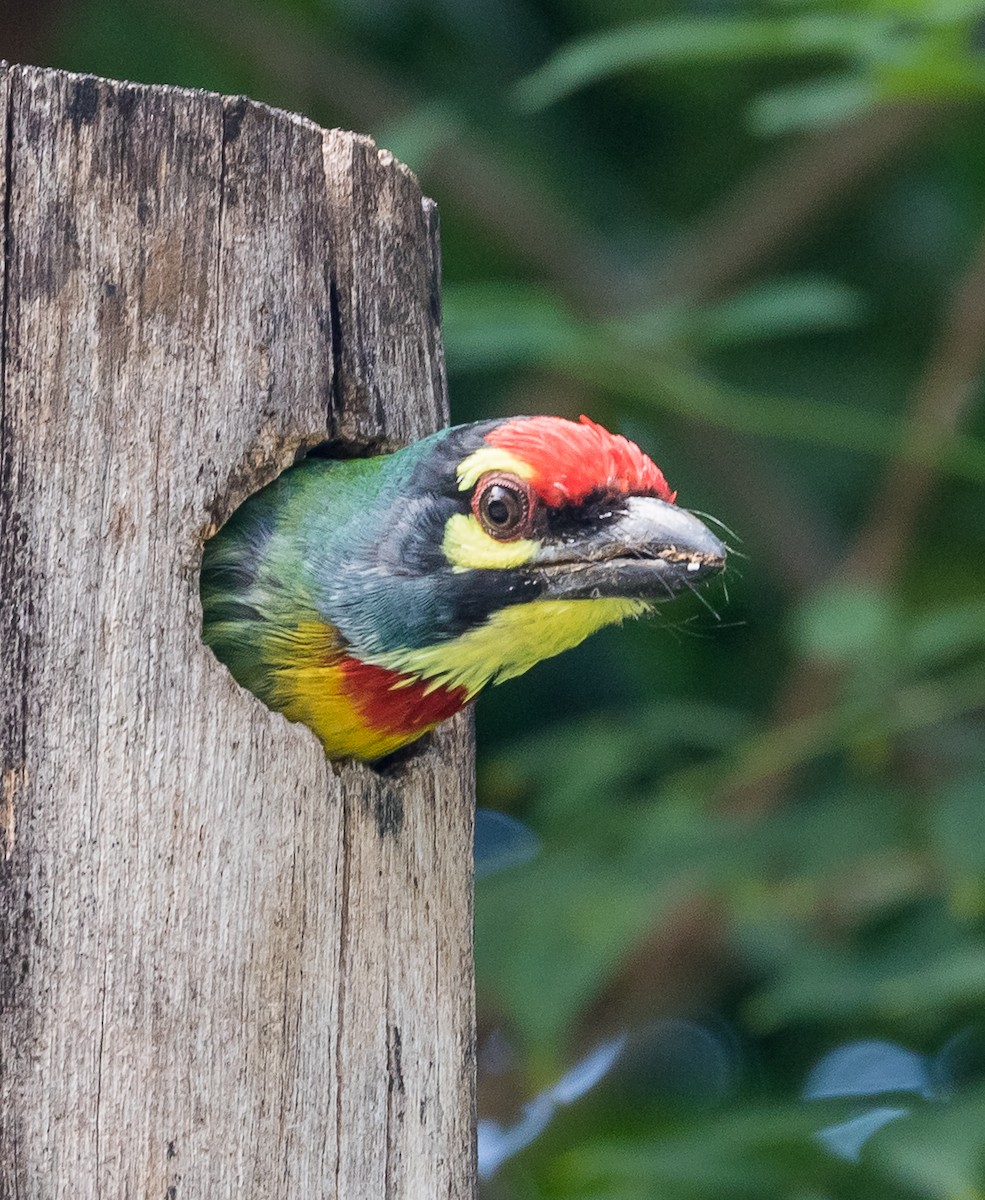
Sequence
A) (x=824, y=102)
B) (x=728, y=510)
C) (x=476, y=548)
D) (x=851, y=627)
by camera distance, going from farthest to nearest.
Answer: (x=728, y=510) → (x=851, y=627) → (x=824, y=102) → (x=476, y=548)

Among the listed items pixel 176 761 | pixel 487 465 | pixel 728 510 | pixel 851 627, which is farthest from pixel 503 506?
pixel 728 510

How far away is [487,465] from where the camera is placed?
2689mm

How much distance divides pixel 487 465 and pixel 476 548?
0.14 meters

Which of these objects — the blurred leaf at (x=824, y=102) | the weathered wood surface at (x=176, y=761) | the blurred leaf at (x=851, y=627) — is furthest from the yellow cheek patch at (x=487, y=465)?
the blurred leaf at (x=851, y=627)

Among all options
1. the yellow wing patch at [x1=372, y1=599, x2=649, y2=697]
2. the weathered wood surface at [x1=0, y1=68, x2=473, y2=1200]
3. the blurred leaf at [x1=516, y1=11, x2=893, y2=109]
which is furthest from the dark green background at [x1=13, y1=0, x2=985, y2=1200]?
the weathered wood surface at [x1=0, y1=68, x2=473, y2=1200]

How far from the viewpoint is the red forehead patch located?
2633mm

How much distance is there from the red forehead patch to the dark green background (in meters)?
0.97

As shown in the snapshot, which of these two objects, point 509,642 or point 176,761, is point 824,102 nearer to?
point 509,642

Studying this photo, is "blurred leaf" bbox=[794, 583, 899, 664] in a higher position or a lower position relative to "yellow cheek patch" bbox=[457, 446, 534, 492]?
higher

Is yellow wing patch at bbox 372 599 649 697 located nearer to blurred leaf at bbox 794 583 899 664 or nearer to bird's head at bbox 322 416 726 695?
bird's head at bbox 322 416 726 695

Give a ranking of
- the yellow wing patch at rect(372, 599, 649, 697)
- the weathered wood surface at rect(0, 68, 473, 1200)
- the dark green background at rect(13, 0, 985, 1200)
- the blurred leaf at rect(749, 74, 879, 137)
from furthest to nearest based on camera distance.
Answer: the dark green background at rect(13, 0, 985, 1200) < the blurred leaf at rect(749, 74, 879, 137) < the yellow wing patch at rect(372, 599, 649, 697) < the weathered wood surface at rect(0, 68, 473, 1200)

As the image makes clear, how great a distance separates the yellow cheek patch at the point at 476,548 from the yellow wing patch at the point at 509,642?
3.2 inches

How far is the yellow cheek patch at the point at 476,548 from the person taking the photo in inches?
106

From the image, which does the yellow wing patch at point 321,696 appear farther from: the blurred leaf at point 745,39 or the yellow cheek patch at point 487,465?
the blurred leaf at point 745,39
